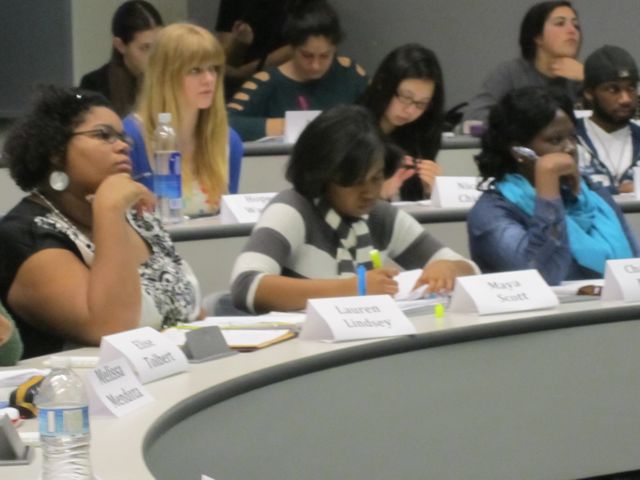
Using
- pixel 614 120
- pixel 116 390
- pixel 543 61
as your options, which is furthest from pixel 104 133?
pixel 543 61

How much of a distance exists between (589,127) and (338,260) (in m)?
2.06

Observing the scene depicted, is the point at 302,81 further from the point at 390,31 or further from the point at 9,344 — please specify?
the point at 9,344

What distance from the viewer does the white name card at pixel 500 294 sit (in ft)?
8.80

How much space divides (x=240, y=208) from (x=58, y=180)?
4.48ft

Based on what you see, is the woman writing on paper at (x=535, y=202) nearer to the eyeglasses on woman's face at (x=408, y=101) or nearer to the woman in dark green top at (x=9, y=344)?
the eyeglasses on woman's face at (x=408, y=101)

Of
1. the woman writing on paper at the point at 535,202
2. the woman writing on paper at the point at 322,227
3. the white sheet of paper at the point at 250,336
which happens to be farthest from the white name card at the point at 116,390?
the woman writing on paper at the point at 535,202

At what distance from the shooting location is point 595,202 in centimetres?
361

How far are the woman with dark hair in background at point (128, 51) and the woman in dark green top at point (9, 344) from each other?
319 centimetres

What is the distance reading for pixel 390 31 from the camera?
24.5ft

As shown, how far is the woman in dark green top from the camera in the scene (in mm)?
2219

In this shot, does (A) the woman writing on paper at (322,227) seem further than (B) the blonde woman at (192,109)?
No

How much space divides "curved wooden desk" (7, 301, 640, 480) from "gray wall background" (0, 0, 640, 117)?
13.3ft

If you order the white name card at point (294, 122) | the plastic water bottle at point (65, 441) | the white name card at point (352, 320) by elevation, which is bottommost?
the white name card at point (294, 122)

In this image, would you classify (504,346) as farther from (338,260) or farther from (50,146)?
(50,146)
